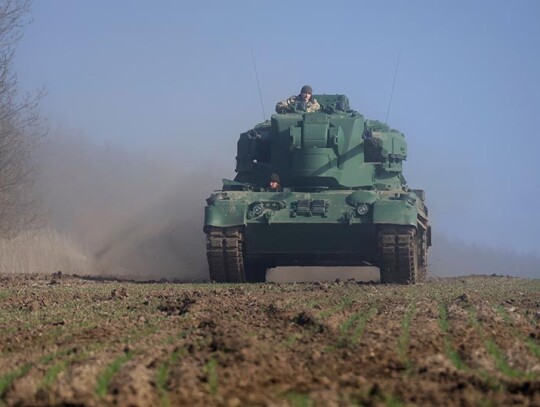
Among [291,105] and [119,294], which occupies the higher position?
[291,105]

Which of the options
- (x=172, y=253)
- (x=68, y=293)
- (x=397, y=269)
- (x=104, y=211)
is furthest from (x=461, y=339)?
(x=104, y=211)

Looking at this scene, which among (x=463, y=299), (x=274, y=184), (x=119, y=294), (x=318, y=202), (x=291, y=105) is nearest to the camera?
(x=463, y=299)

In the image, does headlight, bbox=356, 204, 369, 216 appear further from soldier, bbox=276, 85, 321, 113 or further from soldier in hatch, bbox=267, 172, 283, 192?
soldier, bbox=276, 85, 321, 113

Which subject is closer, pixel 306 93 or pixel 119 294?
pixel 119 294

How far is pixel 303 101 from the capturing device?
2214 centimetres

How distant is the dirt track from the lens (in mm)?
6270

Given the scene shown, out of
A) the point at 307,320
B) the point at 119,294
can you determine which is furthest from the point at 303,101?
the point at 307,320

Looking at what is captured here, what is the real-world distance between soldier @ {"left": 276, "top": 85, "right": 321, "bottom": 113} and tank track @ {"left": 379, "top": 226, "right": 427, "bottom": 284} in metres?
3.52

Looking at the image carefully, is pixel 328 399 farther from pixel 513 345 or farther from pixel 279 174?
pixel 279 174

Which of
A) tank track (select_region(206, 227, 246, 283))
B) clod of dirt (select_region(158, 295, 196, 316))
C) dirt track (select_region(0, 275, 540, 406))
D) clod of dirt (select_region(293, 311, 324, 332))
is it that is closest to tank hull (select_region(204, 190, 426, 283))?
tank track (select_region(206, 227, 246, 283))

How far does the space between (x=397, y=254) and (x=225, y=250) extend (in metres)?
2.79

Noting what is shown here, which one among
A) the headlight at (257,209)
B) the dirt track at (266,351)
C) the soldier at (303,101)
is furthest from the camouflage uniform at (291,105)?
the dirt track at (266,351)

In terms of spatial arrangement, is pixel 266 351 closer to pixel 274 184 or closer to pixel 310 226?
pixel 310 226

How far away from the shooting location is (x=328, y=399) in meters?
6.02
